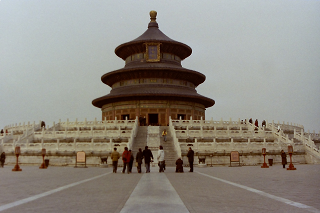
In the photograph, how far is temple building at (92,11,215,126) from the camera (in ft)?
167

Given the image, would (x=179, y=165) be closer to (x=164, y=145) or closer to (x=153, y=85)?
(x=164, y=145)

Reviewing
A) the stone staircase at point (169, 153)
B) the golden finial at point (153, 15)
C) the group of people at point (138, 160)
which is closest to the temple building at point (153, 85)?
the golden finial at point (153, 15)

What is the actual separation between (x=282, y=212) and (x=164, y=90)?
44537 millimetres

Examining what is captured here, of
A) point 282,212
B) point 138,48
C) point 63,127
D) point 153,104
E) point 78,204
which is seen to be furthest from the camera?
point 138,48

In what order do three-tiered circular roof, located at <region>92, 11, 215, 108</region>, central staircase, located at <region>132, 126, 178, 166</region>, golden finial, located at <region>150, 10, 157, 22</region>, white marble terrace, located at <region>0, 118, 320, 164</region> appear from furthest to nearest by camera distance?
golden finial, located at <region>150, 10, 157, 22</region>
three-tiered circular roof, located at <region>92, 11, 215, 108</region>
white marble terrace, located at <region>0, 118, 320, 164</region>
central staircase, located at <region>132, 126, 178, 166</region>

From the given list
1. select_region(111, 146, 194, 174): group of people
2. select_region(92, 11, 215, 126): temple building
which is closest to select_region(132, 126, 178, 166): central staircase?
select_region(111, 146, 194, 174): group of people

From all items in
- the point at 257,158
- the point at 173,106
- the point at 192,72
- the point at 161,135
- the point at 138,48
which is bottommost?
the point at 257,158

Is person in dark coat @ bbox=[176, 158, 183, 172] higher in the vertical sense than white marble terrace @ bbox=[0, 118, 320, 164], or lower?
lower

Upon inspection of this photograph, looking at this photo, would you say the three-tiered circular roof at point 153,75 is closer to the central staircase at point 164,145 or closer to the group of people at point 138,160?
the central staircase at point 164,145

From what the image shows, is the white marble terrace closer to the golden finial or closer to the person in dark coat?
the person in dark coat

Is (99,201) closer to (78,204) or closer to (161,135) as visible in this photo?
(78,204)

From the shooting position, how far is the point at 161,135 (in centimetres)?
3538

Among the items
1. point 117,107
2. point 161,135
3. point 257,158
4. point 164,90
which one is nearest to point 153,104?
point 164,90

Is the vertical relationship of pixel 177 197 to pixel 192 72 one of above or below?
below
